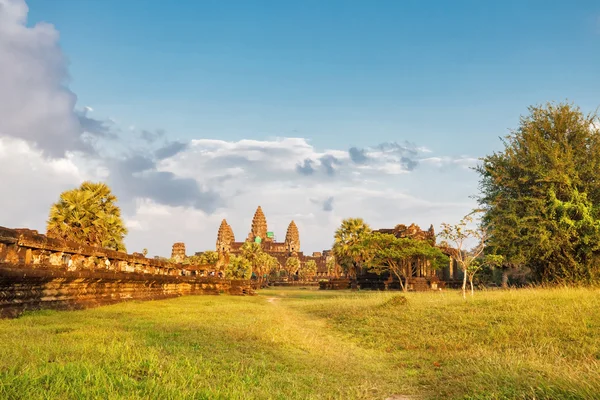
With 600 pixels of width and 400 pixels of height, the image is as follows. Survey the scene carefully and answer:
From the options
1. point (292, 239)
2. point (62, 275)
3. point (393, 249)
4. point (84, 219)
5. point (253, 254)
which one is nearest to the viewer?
point (62, 275)

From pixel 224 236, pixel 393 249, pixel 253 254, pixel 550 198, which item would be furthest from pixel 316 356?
pixel 224 236

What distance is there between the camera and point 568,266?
77.1 feet

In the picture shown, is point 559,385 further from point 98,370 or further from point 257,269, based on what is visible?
point 257,269

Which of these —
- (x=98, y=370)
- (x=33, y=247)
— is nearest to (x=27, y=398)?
(x=98, y=370)

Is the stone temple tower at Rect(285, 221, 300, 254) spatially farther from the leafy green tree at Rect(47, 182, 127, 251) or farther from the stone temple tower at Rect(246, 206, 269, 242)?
the leafy green tree at Rect(47, 182, 127, 251)

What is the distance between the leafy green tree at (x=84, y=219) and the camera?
29.1 metres

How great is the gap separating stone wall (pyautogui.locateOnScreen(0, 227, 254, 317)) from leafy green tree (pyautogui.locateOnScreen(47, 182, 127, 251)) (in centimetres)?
683

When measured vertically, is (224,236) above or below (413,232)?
above

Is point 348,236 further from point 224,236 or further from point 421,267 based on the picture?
point 224,236

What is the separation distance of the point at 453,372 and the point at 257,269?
2983 inches

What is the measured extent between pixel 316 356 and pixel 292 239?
544ft

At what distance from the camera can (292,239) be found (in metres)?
176

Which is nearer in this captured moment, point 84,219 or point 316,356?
point 316,356

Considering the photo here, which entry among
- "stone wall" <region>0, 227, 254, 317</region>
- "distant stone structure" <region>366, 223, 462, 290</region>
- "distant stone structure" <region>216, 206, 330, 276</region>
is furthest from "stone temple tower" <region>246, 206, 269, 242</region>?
"stone wall" <region>0, 227, 254, 317</region>
